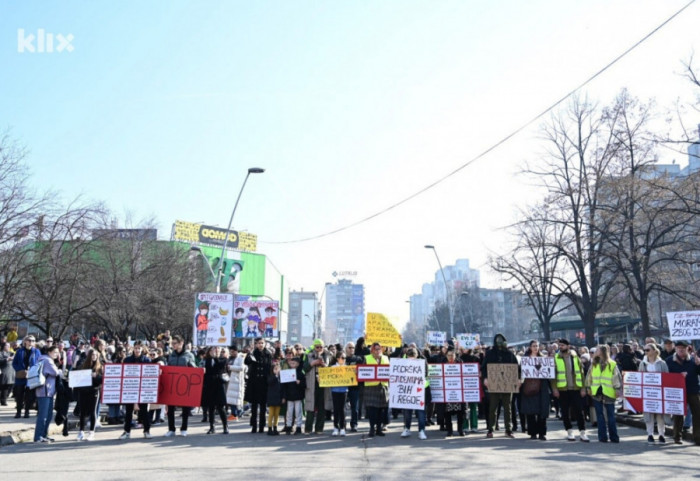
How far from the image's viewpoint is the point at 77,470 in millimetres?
9664

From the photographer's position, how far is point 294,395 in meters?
14.7

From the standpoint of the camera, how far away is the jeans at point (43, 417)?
13141 mm

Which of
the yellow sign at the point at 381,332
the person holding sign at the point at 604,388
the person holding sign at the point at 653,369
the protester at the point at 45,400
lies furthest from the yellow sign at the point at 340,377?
the person holding sign at the point at 653,369

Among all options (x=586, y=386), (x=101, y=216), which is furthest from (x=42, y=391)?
(x=101, y=216)

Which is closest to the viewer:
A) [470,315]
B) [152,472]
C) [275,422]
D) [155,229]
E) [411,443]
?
[152,472]

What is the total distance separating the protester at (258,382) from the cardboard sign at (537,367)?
5.87 meters

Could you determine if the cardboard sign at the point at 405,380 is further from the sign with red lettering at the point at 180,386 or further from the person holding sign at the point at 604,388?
the sign with red lettering at the point at 180,386

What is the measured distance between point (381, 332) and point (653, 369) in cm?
721

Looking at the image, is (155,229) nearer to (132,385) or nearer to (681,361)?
(132,385)

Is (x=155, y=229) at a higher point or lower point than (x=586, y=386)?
higher

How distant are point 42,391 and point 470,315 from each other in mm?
85808

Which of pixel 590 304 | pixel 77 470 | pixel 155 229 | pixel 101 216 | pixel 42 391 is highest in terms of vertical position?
pixel 155 229

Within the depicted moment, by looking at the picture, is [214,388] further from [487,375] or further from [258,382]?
[487,375]

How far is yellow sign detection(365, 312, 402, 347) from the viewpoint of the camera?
18484 millimetres
